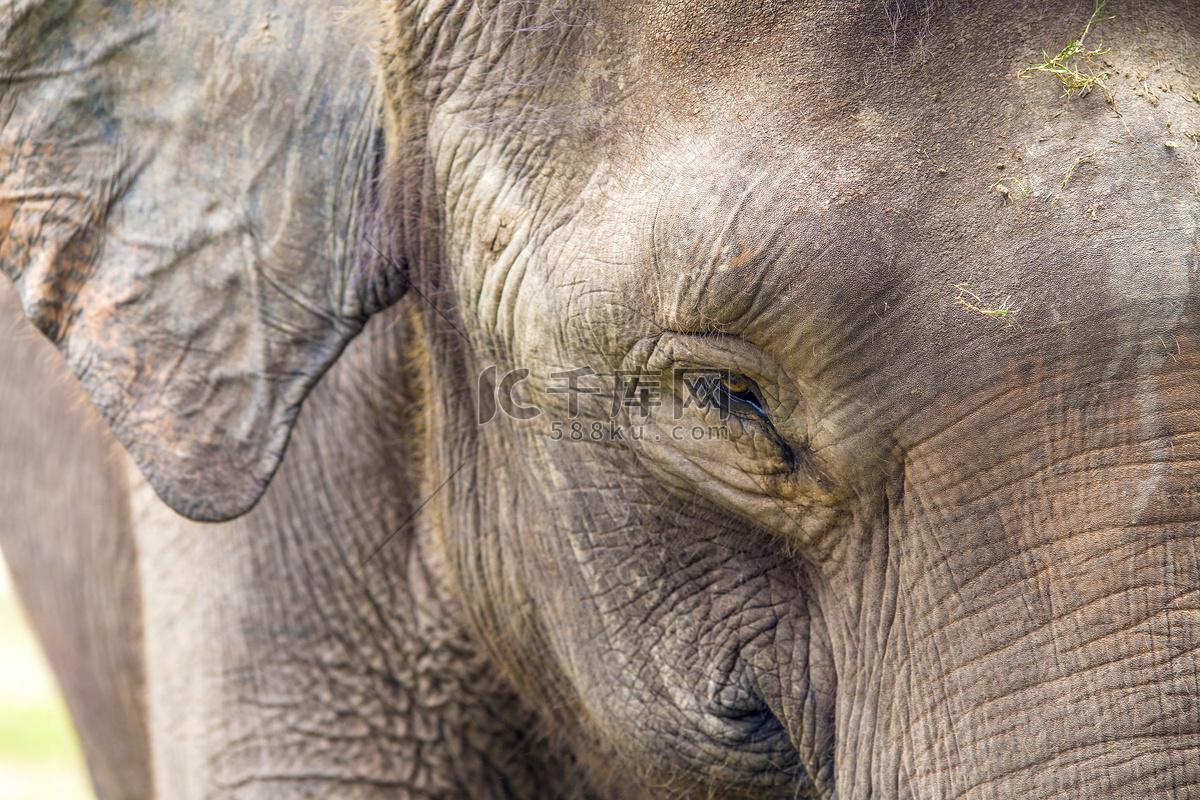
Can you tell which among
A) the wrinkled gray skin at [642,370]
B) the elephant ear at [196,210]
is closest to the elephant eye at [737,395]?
the wrinkled gray skin at [642,370]

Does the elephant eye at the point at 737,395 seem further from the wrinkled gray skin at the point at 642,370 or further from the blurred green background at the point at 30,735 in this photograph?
the blurred green background at the point at 30,735

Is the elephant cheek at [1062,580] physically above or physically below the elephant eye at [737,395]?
below

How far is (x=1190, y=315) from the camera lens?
1.35m

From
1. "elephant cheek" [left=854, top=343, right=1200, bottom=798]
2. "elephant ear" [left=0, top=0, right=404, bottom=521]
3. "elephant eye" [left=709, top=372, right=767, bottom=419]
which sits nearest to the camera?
"elephant cheek" [left=854, top=343, right=1200, bottom=798]

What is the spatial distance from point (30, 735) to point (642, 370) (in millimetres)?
8711

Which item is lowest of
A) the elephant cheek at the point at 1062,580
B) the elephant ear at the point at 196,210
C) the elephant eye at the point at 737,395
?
the elephant cheek at the point at 1062,580

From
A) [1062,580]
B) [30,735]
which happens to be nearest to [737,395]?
[1062,580]

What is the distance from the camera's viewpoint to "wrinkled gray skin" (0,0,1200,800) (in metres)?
1.39

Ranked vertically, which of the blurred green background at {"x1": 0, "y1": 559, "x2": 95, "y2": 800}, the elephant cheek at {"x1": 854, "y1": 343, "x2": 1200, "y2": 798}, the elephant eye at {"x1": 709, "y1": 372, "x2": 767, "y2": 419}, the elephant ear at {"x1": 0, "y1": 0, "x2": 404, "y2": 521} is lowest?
the blurred green background at {"x1": 0, "y1": 559, "x2": 95, "y2": 800}

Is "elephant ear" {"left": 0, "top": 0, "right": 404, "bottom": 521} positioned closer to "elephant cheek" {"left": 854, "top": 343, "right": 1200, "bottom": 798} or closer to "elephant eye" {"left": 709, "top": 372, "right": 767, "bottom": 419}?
"elephant eye" {"left": 709, "top": 372, "right": 767, "bottom": 419}

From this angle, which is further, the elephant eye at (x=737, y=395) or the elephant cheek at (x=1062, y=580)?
the elephant eye at (x=737, y=395)

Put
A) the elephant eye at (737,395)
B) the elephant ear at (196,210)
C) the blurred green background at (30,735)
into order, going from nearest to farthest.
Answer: the elephant eye at (737,395), the elephant ear at (196,210), the blurred green background at (30,735)

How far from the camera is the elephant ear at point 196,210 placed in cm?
198

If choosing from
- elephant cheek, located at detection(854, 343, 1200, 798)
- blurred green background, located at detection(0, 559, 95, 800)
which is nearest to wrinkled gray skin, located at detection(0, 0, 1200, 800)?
elephant cheek, located at detection(854, 343, 1200, 798)
